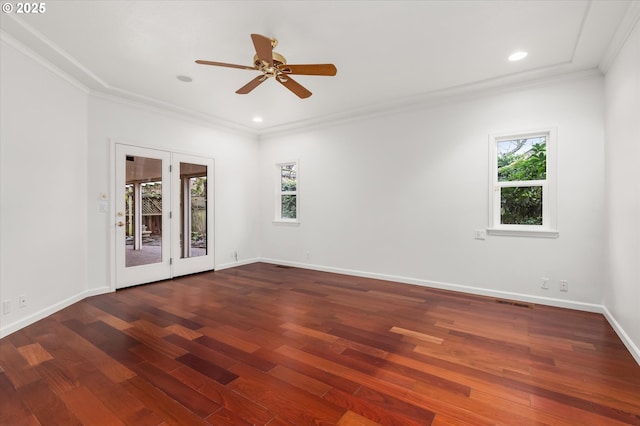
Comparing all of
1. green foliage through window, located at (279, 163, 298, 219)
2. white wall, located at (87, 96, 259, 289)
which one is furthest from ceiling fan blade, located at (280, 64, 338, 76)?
green foliage through window, located at (279, 163, 298, 219)

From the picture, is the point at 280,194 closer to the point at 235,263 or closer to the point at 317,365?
the point at 235,263

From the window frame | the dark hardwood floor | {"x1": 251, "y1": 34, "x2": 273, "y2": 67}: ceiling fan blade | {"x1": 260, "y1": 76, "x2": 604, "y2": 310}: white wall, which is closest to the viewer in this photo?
the dark hardwood floor

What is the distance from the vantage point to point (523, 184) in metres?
3.92

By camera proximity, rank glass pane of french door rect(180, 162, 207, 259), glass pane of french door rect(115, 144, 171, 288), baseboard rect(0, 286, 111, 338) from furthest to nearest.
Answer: glass pane of french door rect(180, 162, 207, 259) → glass pane of french door rect(115, 144, 171, 288) → baseboard rect(0, 286, 111, 338)

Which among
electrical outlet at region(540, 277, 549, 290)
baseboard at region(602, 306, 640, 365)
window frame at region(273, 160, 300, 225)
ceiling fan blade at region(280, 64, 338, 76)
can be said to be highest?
ceiling fan blade at region(280, 64, 338, 76)

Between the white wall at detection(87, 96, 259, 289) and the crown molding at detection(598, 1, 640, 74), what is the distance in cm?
570

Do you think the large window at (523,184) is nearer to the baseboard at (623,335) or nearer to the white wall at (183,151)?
the baseboard at (623,335)

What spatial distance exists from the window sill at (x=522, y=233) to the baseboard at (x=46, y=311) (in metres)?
5.53

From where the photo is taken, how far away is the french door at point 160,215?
4461mm

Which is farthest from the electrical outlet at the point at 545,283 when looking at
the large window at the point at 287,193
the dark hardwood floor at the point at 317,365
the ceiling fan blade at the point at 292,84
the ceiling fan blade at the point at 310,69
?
the large window at the point at 287,193

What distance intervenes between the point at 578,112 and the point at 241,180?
5569 millimetres

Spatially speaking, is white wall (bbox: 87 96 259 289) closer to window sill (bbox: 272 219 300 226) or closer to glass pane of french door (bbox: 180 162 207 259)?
glass pane of french door (bbox: 180 162 207 259)

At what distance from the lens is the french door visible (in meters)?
4.46

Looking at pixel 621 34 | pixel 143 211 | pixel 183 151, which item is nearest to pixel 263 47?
pixel 621 34
